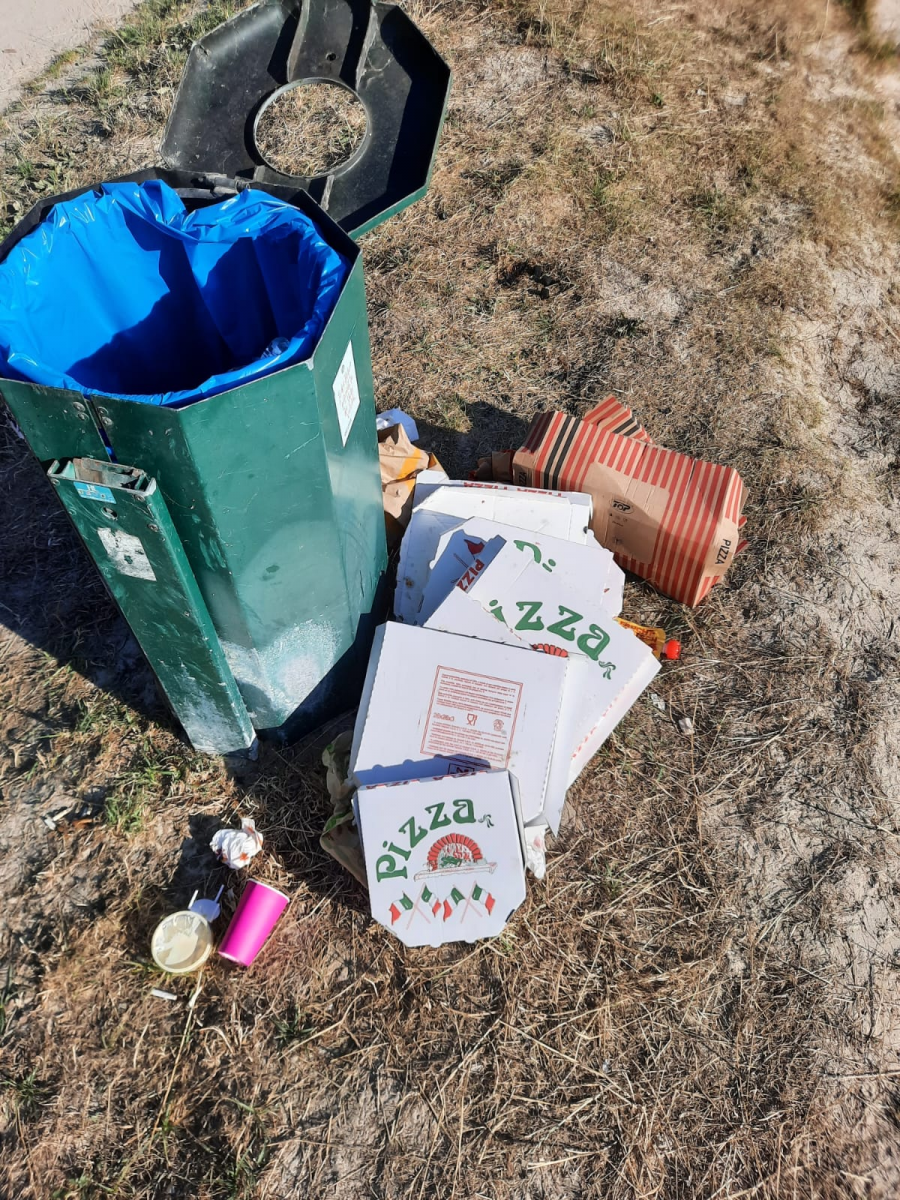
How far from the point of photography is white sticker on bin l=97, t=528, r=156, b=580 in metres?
2.00

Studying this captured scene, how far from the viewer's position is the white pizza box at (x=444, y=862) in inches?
90.2

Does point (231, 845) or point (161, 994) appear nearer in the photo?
point (161, 994)

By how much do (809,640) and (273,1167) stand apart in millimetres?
2446

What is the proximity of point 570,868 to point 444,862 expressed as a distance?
0.55 metres

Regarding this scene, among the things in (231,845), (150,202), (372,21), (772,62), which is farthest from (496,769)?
(772,62)

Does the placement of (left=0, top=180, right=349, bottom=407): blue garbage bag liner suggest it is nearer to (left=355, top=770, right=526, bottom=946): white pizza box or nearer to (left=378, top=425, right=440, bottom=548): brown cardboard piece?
(left=378, top=425, right=440, bottom=548): brown cardboard piece

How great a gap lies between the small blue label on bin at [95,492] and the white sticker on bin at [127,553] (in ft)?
0.34

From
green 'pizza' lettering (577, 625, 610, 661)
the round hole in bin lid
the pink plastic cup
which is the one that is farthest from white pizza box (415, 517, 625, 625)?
the round hole in bin lid

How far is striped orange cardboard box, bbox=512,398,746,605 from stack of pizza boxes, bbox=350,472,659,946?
0.45ft

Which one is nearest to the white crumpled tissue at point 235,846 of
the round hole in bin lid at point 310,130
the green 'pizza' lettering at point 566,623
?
the green 'pizza' lettering at point 566,623

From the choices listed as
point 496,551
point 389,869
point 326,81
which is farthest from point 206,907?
point 326,81

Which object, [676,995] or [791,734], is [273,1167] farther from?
[791,734]

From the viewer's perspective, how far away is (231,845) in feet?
8.34

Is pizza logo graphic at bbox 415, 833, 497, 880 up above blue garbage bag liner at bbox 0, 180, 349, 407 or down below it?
below
